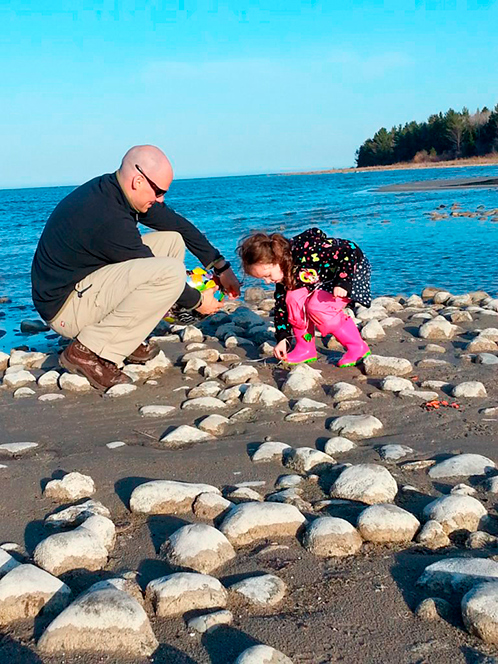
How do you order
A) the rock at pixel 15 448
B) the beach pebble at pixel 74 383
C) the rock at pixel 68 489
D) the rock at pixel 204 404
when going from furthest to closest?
the beach pebble at pixel 74 383
the rock at pixel 204 404
the rock at pixel 15 448
the rock at pixel 68 489

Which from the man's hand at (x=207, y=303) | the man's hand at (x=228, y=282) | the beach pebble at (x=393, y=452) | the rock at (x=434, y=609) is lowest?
the beach pebble at (x=393, y=452)

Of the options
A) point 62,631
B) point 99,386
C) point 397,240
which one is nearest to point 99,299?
point 99,386

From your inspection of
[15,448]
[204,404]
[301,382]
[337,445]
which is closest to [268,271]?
[301,382]

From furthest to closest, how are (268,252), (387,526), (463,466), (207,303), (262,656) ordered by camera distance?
(207,303) < (268,252) < (463,466) < (387,526) < (262,656)

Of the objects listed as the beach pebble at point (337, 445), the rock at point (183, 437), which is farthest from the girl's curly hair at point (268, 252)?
the beach pebble at point (337, 445)

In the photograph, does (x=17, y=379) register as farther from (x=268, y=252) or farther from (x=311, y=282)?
(x=311, y=282)

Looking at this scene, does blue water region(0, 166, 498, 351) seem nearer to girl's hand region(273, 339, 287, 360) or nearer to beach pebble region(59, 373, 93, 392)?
beach pebble region(59, 373, 93, 392)

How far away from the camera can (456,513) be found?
7.33ft

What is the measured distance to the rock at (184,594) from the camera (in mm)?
1816

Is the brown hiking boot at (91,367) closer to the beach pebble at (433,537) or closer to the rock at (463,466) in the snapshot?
the rock at (463,466)

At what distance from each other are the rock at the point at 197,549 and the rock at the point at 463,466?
3.21 feet

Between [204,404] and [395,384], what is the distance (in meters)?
1.07

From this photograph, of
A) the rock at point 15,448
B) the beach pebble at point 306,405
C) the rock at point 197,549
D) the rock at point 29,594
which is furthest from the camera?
the beach pebble at point 306,405

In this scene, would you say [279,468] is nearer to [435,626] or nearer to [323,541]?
[323,541]
